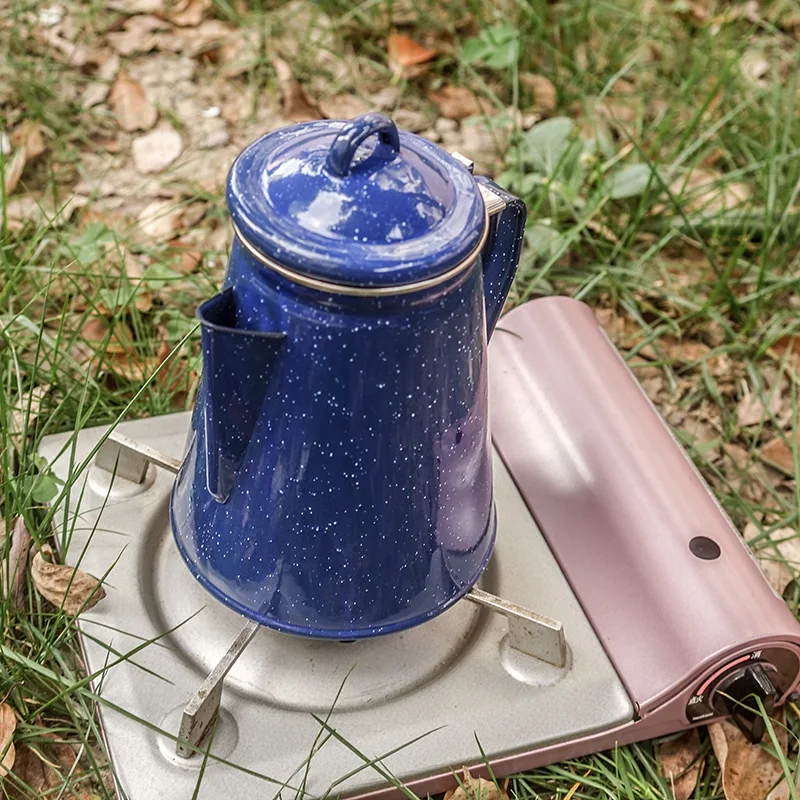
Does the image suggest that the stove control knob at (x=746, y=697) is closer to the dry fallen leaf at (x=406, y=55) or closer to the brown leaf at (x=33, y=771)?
the brown leaf at (x=33, y=771)

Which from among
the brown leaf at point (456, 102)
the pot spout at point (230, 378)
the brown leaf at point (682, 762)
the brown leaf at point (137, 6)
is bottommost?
the brown leaf at point (682, 762)

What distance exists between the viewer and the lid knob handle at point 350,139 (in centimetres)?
83

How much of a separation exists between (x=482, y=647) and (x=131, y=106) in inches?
52.7

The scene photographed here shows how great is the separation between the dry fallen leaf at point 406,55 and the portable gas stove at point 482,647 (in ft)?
3.54

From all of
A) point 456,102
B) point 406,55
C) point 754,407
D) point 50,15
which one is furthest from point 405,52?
point 754,407

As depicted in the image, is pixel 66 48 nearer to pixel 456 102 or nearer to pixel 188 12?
pixel 188 12

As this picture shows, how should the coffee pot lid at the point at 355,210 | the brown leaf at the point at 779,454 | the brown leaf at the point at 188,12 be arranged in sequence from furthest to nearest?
the brown leaf at the point at 188,12
the brown leaf at the point at 779,454
the coffee pot lid at the point at 355,210

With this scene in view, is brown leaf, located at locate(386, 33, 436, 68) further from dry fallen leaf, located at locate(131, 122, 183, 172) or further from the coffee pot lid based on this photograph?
the coffee pot lid

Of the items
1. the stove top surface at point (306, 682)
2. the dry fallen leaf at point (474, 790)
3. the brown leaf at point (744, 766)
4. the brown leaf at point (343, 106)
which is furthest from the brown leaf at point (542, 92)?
the dry fallen leaf at point (474, 790)

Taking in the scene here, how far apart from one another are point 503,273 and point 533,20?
1241 millimetres

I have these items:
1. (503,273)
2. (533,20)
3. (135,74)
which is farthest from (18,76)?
(503,273)

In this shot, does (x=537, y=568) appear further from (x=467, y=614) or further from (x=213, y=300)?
(x=213, y=300)

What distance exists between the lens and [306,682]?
1.13 meters

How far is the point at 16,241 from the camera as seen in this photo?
1578mm
